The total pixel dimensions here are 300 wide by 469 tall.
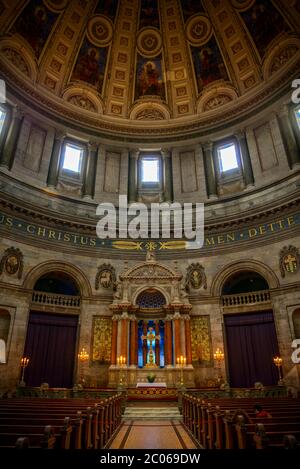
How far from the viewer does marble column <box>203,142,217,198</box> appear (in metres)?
23.5

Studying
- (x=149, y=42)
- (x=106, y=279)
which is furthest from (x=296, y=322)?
(x=149, y=42)

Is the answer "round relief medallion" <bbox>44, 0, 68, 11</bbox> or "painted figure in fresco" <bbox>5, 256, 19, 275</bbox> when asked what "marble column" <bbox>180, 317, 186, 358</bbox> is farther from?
"round relief medallion" <bbox>44, 0, 68, 11</bbox>

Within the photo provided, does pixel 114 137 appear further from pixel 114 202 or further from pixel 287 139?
pixel 287 139

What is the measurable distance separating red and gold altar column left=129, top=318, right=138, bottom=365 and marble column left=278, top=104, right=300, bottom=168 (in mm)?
14118

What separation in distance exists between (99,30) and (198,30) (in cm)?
821

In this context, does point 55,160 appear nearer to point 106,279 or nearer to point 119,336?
point 106,279

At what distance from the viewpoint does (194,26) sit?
86.2 ft

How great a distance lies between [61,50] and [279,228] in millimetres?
21572

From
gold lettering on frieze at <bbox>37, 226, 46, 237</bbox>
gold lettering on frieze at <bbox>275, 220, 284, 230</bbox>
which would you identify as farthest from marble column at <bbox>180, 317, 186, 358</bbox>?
gold lettering on frieze at <bbox>37, 226, 46, 237</bbox>

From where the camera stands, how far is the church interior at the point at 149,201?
18016mm

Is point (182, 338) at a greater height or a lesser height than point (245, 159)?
lesser
